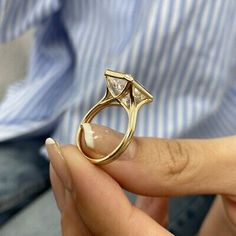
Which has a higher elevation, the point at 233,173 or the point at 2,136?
the point at 233,173

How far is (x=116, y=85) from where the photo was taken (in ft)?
1.13

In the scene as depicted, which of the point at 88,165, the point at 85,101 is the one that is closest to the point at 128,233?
the point at 88,165

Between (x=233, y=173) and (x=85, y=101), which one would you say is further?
(x=85, y=101)

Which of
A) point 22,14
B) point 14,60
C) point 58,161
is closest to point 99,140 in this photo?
point 58,161

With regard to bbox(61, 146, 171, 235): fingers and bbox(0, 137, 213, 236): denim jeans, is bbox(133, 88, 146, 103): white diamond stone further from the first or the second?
bbox(0, 137, 213, 236): denim jeans

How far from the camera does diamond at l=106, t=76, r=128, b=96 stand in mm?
341

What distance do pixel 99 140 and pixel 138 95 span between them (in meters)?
0.04

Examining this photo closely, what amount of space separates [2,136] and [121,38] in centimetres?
19

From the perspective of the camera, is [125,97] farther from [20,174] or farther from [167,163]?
[20,174]

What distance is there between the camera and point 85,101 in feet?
1.96

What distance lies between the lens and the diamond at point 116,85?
13.4 inches

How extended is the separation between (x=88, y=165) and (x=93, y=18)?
1.05 ft

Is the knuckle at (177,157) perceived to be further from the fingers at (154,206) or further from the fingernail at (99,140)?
the fingers at (154,206)

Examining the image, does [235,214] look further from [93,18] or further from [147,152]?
[93,18]
